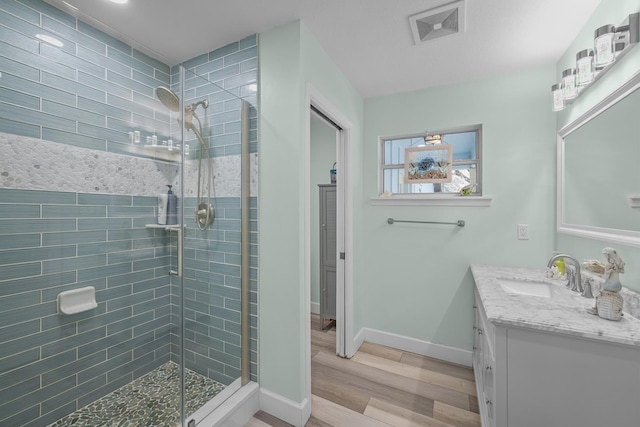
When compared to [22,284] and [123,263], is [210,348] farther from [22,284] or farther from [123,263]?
[22,284]

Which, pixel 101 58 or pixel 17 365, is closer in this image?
pixel 17 365

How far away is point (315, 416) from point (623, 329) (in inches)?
63.4

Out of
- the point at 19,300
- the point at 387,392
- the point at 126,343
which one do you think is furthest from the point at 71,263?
the point at 387,392

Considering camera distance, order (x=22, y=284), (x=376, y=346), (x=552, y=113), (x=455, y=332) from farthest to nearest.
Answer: (x=376, y=346)
(x=455, y=332)
(x=552, y=113)
(x=22, y=284)

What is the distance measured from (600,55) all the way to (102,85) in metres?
2.76

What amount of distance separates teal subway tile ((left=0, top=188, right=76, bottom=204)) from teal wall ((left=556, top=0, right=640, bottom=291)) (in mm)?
2864

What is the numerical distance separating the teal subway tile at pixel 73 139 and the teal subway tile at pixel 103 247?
1.91 feet

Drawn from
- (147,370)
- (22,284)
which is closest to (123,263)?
(22,284)

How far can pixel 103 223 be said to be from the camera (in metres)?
1.65

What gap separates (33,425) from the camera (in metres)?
1.38

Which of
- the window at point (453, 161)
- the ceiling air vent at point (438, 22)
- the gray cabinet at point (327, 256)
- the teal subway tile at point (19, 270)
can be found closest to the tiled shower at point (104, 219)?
the teal subway tile at point (19, 270)

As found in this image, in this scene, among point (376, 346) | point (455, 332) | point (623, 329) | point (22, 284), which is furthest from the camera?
point (376, 346)

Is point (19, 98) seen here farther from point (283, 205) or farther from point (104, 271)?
point (283, 205)

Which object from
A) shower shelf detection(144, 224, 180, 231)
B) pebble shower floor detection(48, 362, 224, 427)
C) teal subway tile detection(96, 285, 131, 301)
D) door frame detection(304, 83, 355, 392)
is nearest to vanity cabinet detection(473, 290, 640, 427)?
door frame detection(304, 83, 355, 392)
